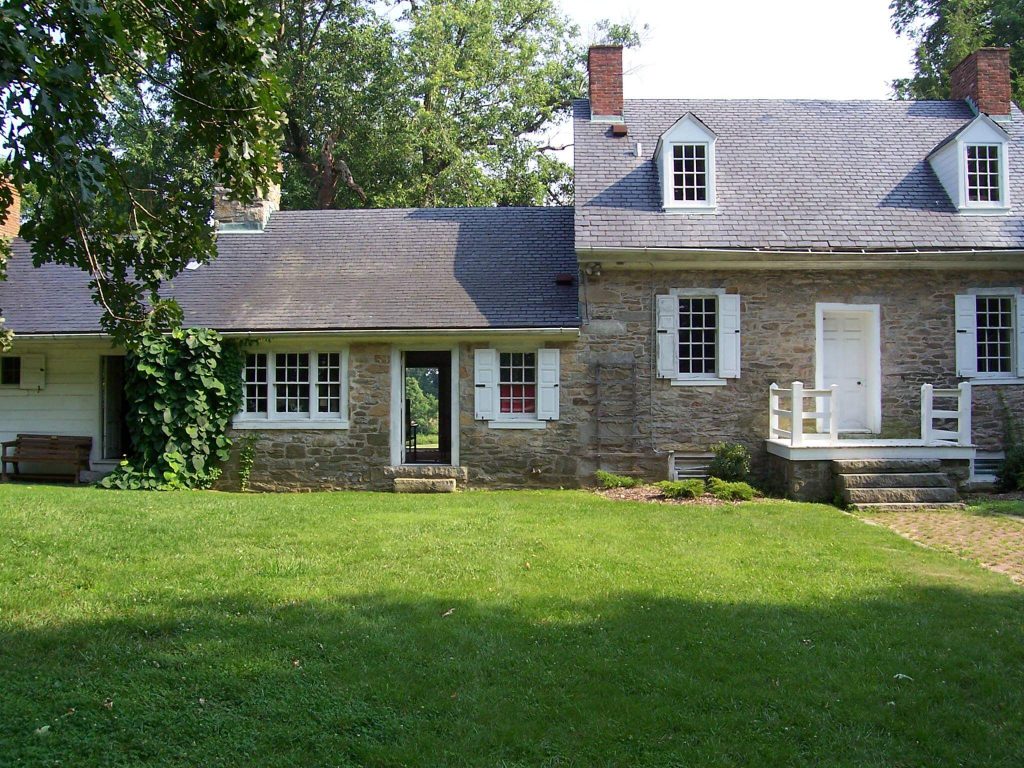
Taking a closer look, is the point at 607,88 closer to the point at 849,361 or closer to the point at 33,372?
the point at 849,361

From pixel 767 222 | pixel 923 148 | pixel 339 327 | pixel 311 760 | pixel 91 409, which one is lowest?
pixel 311 760

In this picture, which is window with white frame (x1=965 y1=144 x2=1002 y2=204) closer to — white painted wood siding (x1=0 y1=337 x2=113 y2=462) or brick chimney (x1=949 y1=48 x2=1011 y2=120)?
brick chimney (x1=949 y1=48 x2=1011 y2=120)

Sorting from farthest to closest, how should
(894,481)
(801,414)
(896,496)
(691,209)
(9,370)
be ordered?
(9,370), (691,209), (801,414), (894,481), (896,496)

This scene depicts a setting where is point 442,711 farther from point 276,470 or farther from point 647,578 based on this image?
point 276,470

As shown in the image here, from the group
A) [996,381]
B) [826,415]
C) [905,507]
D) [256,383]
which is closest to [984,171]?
[996,381]

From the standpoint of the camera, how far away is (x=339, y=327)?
517 inches

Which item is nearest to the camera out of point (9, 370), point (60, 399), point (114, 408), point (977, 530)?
point (977, 530)

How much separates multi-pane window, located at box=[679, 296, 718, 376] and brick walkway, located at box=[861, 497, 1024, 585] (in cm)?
368

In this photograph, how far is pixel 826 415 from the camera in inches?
499

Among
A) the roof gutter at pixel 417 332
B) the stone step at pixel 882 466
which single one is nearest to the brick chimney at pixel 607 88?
the roof gutter at pixel 417 332

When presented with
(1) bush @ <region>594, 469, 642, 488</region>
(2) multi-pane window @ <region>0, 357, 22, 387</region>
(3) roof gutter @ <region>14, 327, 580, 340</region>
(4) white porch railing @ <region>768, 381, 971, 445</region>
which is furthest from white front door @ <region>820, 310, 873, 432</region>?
(2) multi-pane window @ <region>0, 357, 22, 387</region>

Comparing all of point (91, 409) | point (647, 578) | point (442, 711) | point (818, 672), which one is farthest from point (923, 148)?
point (91, 409)

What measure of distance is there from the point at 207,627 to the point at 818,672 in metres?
3.87

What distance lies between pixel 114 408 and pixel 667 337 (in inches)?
A: 398
